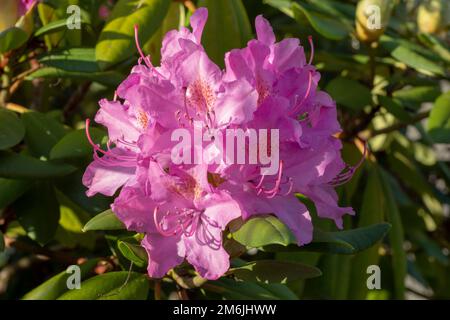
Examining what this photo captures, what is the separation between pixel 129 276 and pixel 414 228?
3.10 feet

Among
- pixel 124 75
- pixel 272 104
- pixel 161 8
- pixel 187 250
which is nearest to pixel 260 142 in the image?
pixel 272 104

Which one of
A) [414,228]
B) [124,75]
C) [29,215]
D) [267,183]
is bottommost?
[414,228]

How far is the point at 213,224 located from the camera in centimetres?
94

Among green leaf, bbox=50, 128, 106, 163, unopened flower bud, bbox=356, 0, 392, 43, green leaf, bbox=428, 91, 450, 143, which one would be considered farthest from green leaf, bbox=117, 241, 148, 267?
unopened flower bud, bbox=356, 0, 392, 43

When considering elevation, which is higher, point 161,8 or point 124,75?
point 161,8

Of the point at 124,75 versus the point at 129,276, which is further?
the point at 124,75

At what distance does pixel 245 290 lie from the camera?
123cm

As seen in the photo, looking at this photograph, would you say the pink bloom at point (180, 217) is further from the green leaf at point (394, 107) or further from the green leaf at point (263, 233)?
the green leaf at point (394, 107)

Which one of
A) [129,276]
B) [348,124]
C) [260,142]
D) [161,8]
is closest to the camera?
[260,142]

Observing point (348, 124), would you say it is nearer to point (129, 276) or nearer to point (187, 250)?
point (129, 276)

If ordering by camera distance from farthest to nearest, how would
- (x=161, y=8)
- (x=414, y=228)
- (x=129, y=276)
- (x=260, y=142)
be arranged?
(x=414, y=228), (x=161, y=8), (x=129, y=276), (x=260, y=142)

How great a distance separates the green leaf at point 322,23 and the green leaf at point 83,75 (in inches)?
12.2

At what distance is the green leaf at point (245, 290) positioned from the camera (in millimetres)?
1201

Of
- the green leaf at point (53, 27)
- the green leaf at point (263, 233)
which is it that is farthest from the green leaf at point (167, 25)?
the green leaf at point (263, 233)
